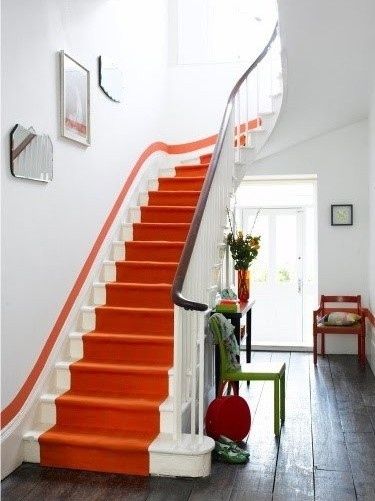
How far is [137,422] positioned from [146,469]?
14.9 inches

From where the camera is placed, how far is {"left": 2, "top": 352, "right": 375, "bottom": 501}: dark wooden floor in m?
3.27

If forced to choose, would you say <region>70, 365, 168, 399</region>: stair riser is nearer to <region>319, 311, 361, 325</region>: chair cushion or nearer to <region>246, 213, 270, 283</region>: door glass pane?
<region>319, 311, 361, 325</region>: chair cushion

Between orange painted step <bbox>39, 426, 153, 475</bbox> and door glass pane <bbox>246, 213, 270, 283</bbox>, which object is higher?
door glass pane <bbox>246, 213, 270, 283</bbox>

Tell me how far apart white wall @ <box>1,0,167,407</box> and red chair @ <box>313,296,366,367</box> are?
2.82 m

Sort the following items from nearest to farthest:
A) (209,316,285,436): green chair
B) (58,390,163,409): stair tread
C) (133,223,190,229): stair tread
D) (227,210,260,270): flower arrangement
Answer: (58,390,163,409): stair tread, (209,316,285,436): green chair, (133,223,190,229): stair tread, (227,210,260,270): flower arrangement

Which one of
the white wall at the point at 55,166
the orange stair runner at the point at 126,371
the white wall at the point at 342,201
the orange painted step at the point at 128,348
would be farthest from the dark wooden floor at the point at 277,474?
the white wall at the point at 342,201

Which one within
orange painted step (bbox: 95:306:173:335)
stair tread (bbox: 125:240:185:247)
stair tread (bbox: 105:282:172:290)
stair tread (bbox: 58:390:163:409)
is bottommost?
stair tread (bbox: 58:390:163:409)

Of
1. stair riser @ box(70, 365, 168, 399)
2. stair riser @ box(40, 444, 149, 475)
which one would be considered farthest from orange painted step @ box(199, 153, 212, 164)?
stair riser @ box(40, 444, 149, 475)

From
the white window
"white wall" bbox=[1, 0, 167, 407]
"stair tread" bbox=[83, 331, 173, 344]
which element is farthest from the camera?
the white window

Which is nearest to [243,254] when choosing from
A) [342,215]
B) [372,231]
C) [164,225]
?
[164,225]

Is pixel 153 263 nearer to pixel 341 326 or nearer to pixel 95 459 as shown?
pixel 95 459

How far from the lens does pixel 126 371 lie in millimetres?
4172

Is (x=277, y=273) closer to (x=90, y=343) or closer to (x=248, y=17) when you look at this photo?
(x=248, y=17)

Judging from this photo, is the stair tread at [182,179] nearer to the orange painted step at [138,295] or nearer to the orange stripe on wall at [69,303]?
the orange stripe on wall at [69,303]
